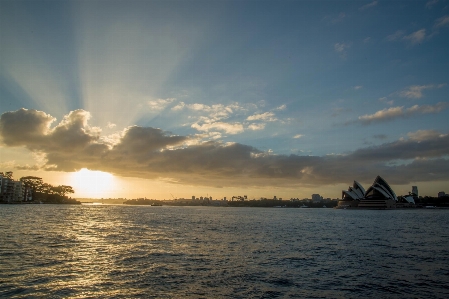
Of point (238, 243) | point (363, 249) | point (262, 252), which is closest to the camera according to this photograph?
point (262, 252)

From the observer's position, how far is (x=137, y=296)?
19125mm

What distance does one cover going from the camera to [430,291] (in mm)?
21578

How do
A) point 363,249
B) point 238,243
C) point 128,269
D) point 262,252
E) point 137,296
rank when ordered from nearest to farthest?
point 137,296
point 128,269
point 262,252
point 363,249
point 238,243

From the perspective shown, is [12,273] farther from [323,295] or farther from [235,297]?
[323,295]

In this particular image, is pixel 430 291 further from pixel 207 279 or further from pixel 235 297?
pixel 207 279

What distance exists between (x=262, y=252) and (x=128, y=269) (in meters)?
16.6

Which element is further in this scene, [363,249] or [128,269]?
[363,249]

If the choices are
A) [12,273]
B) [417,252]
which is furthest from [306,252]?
[12,273]

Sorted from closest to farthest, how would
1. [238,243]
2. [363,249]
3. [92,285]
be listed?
[92,285] < [363,249] < [238,243]

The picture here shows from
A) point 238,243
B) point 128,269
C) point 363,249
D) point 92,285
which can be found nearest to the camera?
point 92,285

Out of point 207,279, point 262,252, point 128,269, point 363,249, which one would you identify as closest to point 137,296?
point 207,279

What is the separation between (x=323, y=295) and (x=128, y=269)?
53.4 ft

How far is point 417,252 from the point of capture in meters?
37.7

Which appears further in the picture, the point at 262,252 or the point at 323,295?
the point at 262,252
